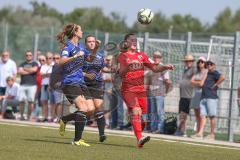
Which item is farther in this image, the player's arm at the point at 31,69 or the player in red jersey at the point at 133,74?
the player's arm at the point at 31,69

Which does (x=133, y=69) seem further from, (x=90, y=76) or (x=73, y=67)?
(x=73, y=67)

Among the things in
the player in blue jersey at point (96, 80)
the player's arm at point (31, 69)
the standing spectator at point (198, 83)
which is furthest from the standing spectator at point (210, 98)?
the player's arm at point (31, 69)

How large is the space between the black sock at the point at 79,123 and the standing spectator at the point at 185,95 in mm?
7409

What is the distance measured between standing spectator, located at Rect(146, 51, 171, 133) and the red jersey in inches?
225

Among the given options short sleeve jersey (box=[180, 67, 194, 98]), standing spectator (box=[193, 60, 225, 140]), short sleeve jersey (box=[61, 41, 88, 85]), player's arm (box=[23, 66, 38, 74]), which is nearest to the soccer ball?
short sleeve jersey (box=[61, 41, 88, 85])

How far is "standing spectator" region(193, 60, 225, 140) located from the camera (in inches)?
917

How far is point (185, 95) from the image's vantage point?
24438 mm

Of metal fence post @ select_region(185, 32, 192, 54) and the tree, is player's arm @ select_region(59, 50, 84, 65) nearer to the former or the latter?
metal fence post @ select_region(185, 32, 192, 54)

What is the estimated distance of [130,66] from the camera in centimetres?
1781

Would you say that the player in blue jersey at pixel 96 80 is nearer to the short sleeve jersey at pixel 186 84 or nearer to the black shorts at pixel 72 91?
the black shorts at pixel 72 91

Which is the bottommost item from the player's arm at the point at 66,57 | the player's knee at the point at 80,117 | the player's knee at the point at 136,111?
the player's knee at the point at 80,117

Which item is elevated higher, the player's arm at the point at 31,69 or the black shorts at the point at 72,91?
the player's arm at the point at 31,69

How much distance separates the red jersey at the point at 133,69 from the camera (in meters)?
17.8

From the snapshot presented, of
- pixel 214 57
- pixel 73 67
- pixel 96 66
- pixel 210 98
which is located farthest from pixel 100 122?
pixel 214 57
